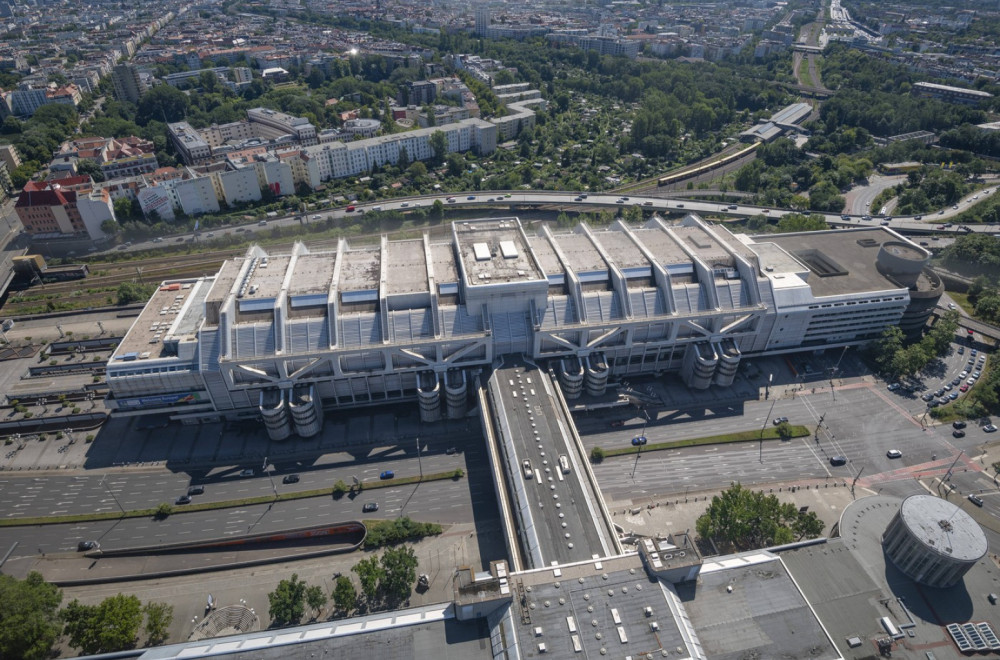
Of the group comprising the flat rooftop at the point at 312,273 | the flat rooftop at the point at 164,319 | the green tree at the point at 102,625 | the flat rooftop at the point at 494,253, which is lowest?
the green tree at the point at 102,625

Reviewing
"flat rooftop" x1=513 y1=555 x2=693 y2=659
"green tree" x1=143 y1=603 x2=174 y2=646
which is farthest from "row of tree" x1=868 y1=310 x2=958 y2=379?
"green tree" x1=143 y1=603 x2=174 y2=646

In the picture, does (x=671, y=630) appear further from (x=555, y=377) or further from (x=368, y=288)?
(x=368, y=288)

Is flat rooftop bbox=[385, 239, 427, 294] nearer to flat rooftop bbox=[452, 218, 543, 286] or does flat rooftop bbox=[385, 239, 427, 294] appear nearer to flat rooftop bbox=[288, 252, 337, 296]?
flat rooftop bbox=[452, 218, 543, 286]

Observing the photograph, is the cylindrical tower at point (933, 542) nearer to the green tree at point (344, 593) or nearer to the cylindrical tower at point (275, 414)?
the green tree at point (344, 593)

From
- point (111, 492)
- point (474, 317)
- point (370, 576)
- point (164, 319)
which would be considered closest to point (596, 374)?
point (474, 317)

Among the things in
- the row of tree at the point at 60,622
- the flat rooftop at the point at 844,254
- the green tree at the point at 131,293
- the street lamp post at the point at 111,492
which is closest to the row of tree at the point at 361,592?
the row of tree at the point at 60,622
